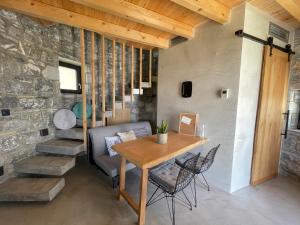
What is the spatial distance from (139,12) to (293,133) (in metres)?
3.16

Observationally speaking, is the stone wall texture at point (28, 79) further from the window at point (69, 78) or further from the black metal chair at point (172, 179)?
the black metal chair at point (172, 179)

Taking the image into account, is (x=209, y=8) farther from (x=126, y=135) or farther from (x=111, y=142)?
(x=111, y=142)

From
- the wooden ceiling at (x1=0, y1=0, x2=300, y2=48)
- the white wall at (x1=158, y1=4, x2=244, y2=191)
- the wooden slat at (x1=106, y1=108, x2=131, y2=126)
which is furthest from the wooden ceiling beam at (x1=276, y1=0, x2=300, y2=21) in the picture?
the wooden slat at (x1=106, y1=108, x2=131, y2=126)

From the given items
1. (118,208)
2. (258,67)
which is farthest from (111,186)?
(258,67)

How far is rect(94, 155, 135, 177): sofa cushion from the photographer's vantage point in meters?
2.27

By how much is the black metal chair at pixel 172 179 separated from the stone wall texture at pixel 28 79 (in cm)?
205

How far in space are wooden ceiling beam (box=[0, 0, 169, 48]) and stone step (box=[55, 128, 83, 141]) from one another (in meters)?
1.71

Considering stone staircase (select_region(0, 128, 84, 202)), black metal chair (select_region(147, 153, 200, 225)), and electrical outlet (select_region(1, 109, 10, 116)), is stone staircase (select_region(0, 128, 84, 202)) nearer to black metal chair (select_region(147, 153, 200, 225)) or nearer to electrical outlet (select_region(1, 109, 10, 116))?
electrical outlet (select_region(1, 109, 10, 116))

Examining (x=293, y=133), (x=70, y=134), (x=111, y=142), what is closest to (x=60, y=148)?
(x=70, y=134)

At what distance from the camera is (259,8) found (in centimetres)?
207

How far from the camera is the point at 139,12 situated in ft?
6.72

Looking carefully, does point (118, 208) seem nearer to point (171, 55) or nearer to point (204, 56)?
point (204, 56)

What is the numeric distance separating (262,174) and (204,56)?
2.15 metres

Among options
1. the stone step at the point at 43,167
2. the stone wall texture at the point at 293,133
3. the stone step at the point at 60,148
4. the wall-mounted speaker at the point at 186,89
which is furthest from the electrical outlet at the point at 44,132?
the stone wall texture at the point at 293,133
